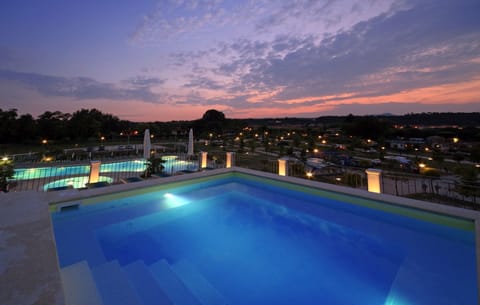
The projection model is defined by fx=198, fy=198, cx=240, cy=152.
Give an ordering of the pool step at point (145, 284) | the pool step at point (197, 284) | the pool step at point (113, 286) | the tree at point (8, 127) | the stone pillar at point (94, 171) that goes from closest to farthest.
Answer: the pool step at point (113, 286)
the pool step at point (145, 284)
the pool step at point (197, 284)
the stone pillar at point (94, 171)
the tree at point (8, 127)

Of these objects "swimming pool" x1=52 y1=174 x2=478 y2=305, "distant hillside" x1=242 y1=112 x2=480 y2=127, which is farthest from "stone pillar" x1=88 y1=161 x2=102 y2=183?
"distant hillside" x1=242 y1=112 x2=480 y2=127

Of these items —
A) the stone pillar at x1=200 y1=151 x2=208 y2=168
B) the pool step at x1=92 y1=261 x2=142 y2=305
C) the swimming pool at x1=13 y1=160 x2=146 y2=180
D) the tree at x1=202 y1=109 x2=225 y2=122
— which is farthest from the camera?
the tree at x1=202 y1=109 x2=225 y2=122

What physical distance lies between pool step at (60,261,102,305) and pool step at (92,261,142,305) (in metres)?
0.08

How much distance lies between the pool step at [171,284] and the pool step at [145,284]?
8 centimetres

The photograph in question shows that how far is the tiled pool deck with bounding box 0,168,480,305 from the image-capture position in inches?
50.9

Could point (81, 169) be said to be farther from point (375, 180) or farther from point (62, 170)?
point (375, 180)

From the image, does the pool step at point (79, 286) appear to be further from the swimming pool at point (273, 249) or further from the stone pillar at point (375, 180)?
the stone pillar at point (375, 180)

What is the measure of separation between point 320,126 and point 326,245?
69489 millimetres

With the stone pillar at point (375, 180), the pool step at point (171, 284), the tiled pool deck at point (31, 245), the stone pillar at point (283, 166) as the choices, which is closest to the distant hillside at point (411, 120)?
the stone pillar at point (375, 180)

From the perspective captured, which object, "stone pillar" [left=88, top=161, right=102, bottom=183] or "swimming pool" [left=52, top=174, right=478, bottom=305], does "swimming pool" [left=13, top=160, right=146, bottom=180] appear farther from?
"swimming pool" [left=52, top=174, right=478, bottom=305]

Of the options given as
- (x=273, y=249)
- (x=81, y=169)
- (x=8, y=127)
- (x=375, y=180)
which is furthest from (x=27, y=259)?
(x=8, y=127)

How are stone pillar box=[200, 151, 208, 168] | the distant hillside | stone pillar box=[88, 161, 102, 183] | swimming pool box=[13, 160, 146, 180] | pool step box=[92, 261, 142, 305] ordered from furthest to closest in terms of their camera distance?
the distant hillside, swimming pool box=[13, 160, 146, 180], stone pillar box=[200, 151, 208, 168], stone pillar box=[88, 161, 102, 183], pool step box=[92, 261, 142, 305]

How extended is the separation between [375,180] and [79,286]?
560 cm

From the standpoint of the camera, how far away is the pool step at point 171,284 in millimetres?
2062
